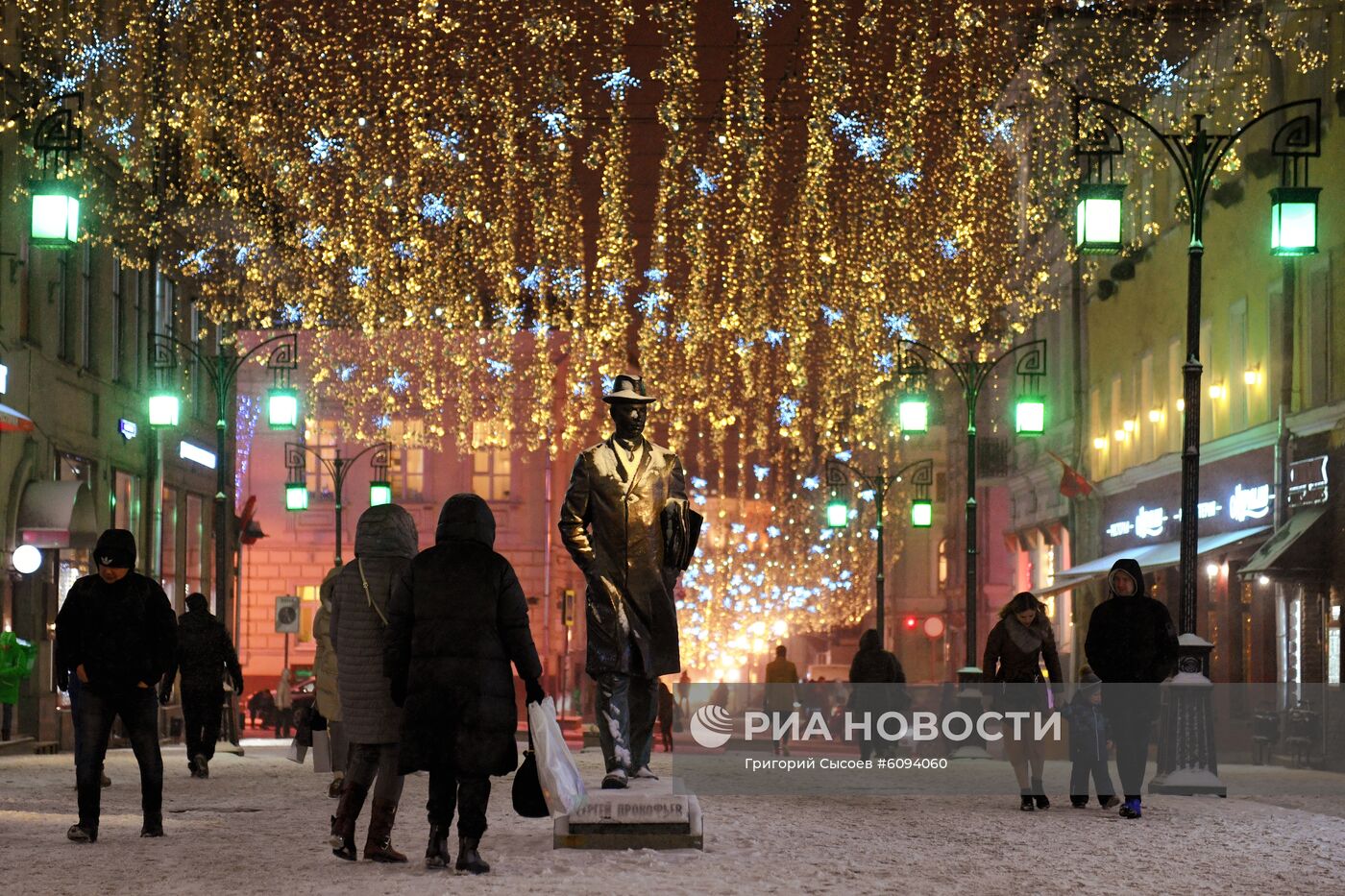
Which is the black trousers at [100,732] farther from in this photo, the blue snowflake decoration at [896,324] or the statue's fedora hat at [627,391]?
the blue snowflake decoration at [896,324]

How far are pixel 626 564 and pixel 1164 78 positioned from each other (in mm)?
27912

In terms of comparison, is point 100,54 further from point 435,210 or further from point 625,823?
point 625,823

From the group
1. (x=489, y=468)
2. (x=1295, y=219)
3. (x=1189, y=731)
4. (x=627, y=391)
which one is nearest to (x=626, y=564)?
(x=627, y=391)

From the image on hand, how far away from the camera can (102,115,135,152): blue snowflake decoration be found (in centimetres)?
3369

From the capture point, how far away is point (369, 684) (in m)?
12.0

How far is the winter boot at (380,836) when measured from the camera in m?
11.9

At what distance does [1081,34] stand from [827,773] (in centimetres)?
2476

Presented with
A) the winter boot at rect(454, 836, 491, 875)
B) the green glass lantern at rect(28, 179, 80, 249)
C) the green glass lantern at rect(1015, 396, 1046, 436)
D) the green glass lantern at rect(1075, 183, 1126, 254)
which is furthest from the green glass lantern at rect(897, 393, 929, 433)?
the winter boot at rect(454, 836, 491, 875)

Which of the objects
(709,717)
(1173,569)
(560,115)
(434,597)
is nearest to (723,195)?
(560,115)

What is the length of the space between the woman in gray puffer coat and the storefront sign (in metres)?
19.4

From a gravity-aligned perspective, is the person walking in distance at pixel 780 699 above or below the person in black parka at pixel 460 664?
below

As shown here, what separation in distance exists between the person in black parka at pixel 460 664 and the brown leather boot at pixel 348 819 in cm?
92

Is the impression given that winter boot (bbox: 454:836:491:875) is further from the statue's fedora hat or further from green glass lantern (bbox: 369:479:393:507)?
green glass lantern (bbox: 369:479:393:507)

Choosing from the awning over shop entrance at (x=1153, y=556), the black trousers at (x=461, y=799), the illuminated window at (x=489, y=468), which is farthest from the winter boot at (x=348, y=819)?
the illuminated window at (x=489, y=468)
